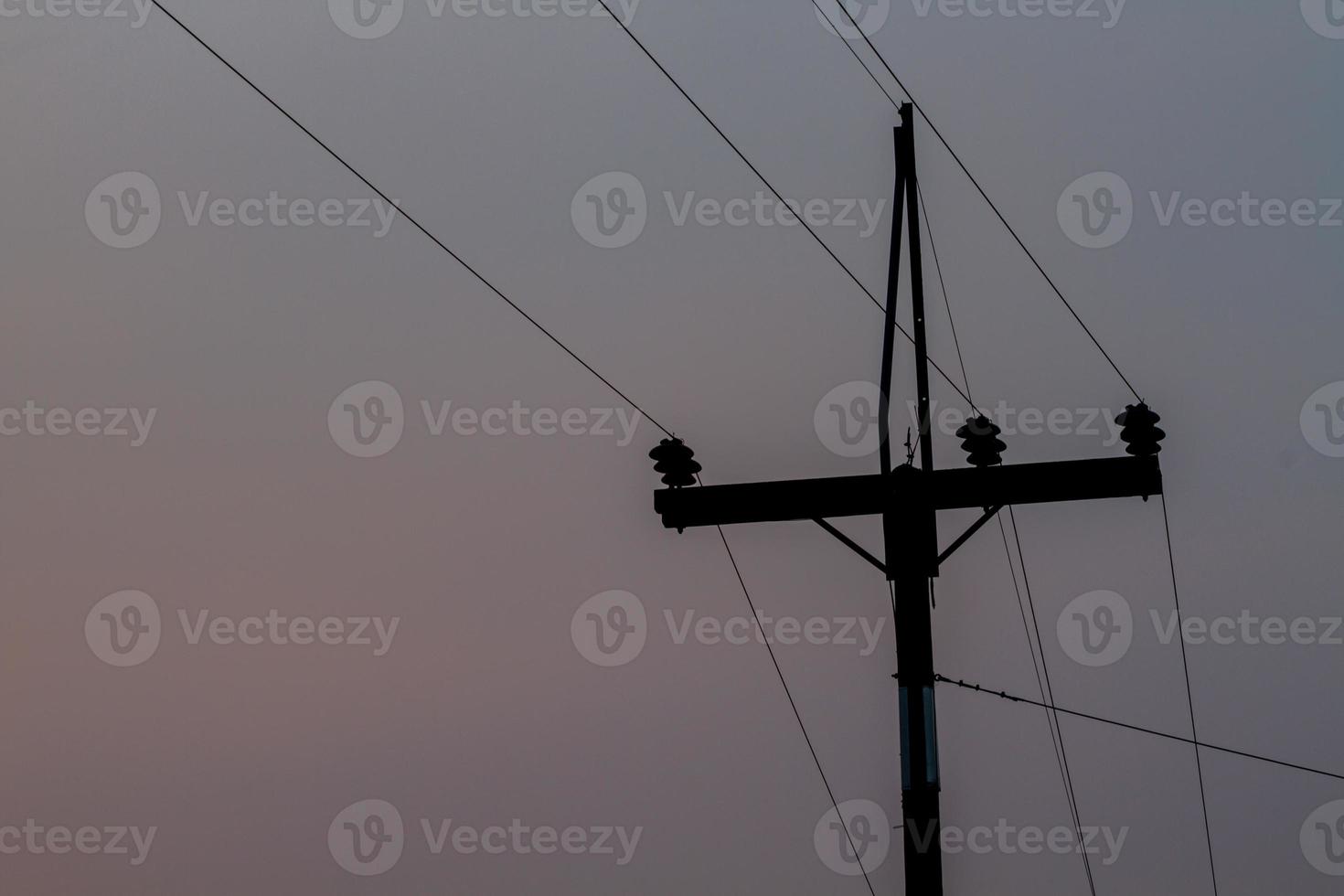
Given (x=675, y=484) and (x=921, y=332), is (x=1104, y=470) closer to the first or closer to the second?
(x=921, y=332)

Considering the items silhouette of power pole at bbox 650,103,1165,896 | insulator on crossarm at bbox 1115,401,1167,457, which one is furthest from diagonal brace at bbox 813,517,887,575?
insulator on crossarm at bbox 1115,401,1167,457

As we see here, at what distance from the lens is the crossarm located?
299 inches

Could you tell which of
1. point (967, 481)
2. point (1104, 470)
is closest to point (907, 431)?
point (967, 481)

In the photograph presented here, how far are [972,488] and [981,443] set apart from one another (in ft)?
0.93

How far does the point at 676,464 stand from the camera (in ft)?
26.9

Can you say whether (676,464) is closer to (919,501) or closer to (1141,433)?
(919,501)

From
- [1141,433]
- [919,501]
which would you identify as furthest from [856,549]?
[1141,433]

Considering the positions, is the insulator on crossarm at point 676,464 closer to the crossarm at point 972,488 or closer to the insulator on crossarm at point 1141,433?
the crossarm at point 972,488

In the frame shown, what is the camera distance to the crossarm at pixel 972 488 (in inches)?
299

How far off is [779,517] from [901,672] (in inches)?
46.3

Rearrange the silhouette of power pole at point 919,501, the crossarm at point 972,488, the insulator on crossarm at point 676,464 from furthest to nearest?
the insulator on crossarm at point 676,464 < the crossarm at point 972,488 < the silhouette of power pole at point 919,501

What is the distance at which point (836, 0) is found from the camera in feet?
24.3

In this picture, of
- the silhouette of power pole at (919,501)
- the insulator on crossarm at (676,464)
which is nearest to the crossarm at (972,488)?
the silhouette of power pole at (919,501)

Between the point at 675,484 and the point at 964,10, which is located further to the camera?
the point at 964,10
